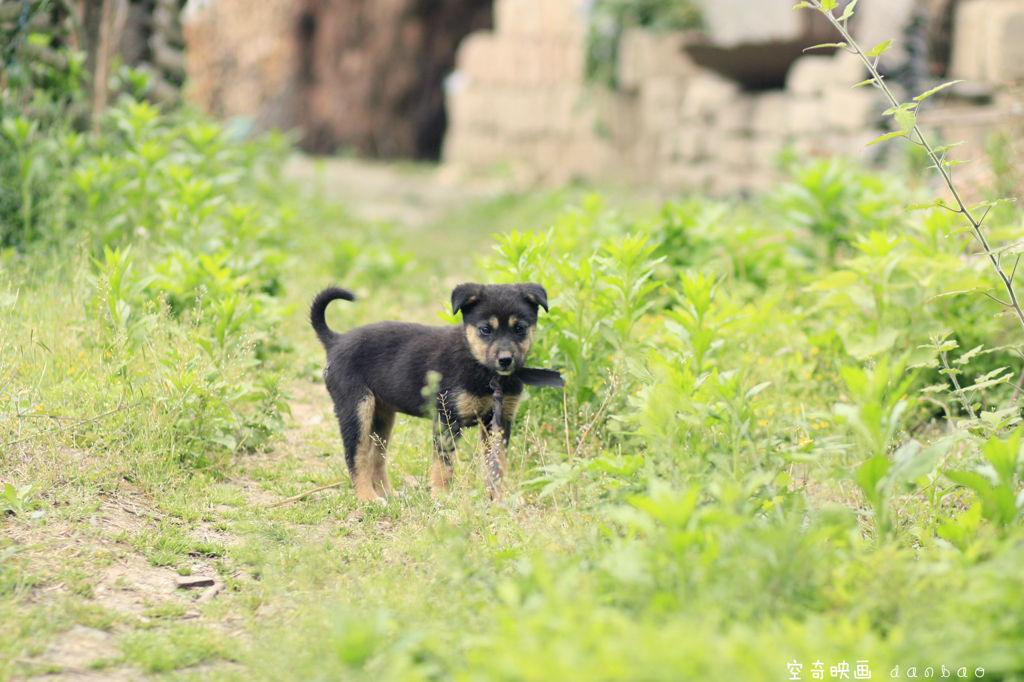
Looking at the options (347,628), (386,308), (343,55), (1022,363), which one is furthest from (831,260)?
(343,55)

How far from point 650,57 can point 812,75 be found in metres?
2.93

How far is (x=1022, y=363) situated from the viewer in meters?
4.73

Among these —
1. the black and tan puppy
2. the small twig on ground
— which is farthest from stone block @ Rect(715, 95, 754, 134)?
the small twig on ground

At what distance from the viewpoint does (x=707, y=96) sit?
11.4 metres

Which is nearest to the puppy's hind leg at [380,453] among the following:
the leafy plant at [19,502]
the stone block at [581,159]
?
the leafy plant at [19,502]

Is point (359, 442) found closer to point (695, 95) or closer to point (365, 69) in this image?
point (695, 95)

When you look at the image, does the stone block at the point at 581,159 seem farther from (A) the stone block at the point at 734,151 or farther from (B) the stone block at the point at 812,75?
(B) the stone block at the point at 812,75

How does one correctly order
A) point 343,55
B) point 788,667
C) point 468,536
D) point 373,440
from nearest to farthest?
point 788,667
point 468,536
point 373,440
point 343,55

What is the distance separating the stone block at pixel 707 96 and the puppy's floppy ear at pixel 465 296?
837 cm

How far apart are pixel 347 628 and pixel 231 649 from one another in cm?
71

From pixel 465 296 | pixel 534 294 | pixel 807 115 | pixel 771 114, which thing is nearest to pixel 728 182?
pixel 771 114

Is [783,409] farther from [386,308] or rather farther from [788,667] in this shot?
[386,308]

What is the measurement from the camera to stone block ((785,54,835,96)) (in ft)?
31.5

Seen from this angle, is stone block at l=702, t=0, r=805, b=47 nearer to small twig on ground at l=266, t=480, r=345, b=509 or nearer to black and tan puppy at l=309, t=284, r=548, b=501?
black and tan puppy at l=309, t=284, r=548, b=501
